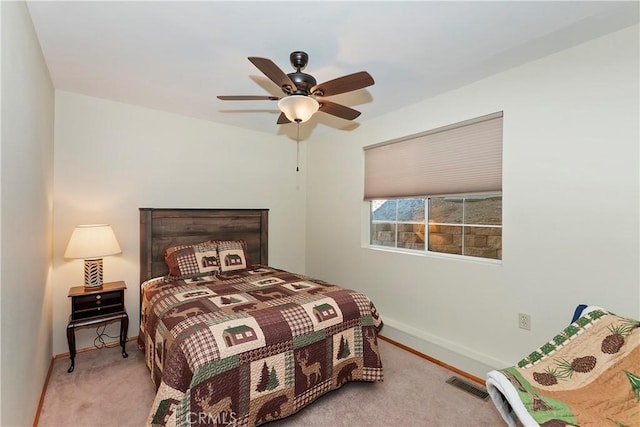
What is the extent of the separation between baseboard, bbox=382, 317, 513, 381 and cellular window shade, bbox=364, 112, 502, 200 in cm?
134

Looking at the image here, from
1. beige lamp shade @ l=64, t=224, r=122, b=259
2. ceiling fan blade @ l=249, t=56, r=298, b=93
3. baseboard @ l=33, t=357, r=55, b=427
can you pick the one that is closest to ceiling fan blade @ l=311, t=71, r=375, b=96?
ceiling fan blade @ l=249, t=56, r=298, b=93

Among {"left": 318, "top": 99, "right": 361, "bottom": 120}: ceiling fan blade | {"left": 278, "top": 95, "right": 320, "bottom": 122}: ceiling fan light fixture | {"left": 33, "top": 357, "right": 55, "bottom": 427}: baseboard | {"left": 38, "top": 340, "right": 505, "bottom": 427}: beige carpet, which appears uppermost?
{"left": 318, "top": 99, "right": 361, "bottom": 120}: ceiling fan blade

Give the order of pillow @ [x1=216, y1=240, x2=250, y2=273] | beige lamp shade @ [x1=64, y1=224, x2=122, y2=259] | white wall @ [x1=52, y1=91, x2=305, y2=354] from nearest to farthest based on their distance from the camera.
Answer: beige lamp shade @ [x1=64, y1=224, x2=122, y2=259] → white wall @ [x1=52, y1=91, x2=305, y2=354] → pillow @ [x1=216, y1=240, x2=250, y2=273]

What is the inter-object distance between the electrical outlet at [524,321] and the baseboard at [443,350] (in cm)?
32

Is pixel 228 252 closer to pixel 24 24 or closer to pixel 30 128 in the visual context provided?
pixel 30 128

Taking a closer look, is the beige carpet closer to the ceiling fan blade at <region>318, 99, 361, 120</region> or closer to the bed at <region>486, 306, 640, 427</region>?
the bed at <region>486, 306, 640, 427</region>

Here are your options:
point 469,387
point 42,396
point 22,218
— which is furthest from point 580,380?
point 42,396

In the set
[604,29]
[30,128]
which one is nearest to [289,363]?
[30,128]

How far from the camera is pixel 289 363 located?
1.88 metres

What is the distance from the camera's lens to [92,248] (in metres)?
2.57

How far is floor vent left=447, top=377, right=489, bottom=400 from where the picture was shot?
87.0 inches

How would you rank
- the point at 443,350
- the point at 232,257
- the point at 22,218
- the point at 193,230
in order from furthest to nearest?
1. the point at 193,230
2. the point at 232,257
3. the point at 443,350
4. the point at 22,218

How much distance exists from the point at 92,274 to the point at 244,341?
1.89 m

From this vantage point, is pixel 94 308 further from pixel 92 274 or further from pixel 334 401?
pixel 334 401
